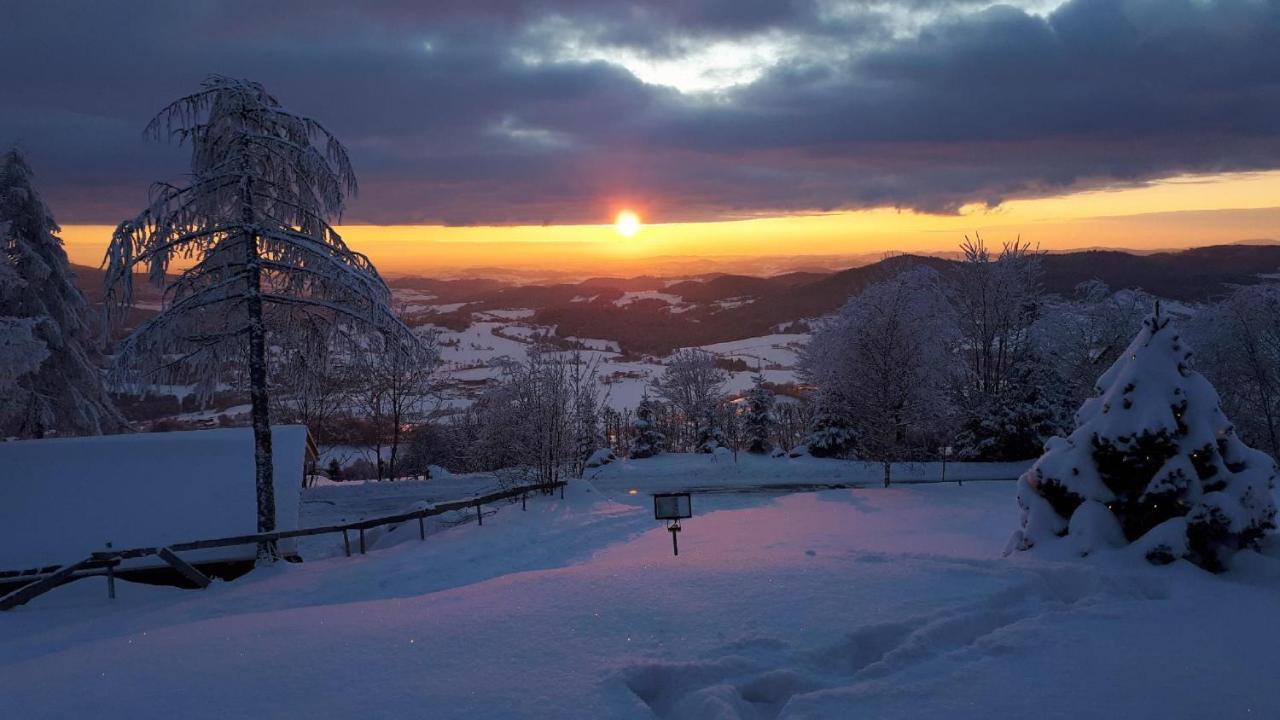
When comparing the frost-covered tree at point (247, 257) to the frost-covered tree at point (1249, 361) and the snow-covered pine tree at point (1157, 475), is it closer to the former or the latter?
the snow-covered pine tree at point (1157, 475)

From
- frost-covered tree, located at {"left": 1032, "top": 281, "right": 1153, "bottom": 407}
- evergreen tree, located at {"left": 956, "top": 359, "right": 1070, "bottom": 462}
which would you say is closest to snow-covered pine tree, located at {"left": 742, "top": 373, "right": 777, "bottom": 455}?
evergreen tree, located at {"left": 956, "top": 359, "right": 1070, "bottom": 462}

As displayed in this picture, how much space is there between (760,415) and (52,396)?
36.4 meters

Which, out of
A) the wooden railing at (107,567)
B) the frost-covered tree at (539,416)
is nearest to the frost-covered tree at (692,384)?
the frost-covered tree at (539,416)

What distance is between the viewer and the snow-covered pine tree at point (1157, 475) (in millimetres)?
10273

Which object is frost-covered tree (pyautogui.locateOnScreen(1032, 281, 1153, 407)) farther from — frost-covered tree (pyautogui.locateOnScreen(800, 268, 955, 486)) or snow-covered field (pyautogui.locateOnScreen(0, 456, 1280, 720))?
snow-covered field (pyautogui.locateOnScreen(0, 456, 1280, 720))

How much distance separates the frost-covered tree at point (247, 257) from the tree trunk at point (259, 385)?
29 mm

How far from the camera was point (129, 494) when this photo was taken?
1848 centimetres

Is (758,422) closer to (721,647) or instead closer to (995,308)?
(995,308)

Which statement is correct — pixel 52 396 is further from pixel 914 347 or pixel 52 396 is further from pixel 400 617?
pixel 914 347

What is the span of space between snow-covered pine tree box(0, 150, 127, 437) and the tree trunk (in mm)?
12394

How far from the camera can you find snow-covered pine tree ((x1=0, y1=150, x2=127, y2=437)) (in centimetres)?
2527

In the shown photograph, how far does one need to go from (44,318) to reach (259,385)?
1419cm

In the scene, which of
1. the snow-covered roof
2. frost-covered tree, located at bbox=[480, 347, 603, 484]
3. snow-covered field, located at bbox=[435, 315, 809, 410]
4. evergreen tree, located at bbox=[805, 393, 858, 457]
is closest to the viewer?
the snow-covered roof

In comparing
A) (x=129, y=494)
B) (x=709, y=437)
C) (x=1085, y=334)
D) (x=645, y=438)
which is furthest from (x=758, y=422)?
(x=129, y=494)
